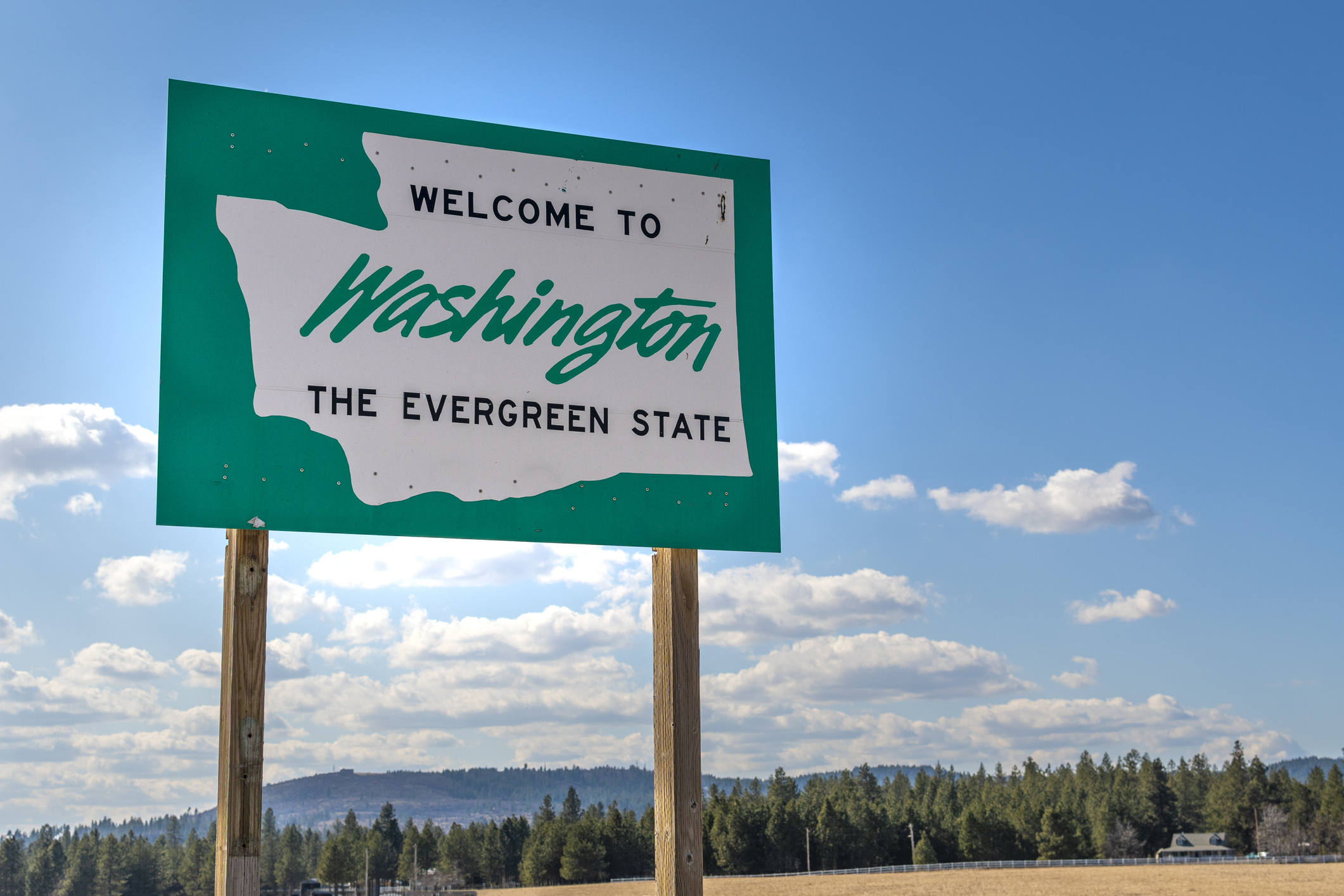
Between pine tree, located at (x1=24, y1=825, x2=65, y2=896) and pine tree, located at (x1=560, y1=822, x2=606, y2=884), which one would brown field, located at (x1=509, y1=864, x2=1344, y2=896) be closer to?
pine tree, located at (x1=560, y1=822, x2=606, y2=884)

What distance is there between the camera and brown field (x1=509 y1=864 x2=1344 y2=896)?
43594 millimetres

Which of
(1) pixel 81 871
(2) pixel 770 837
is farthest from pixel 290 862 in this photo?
(2) pixel 770 837

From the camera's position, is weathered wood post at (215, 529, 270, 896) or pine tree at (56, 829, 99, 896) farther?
pine tree at (56, 829, 99, 896)

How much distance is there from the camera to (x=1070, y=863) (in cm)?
7088

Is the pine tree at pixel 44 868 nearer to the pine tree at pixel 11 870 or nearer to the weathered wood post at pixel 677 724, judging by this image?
the pine tree at pixel 11 870

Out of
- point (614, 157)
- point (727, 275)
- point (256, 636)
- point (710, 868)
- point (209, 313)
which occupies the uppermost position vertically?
point (614, 157)

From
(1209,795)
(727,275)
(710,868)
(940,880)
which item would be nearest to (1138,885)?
(940,880)

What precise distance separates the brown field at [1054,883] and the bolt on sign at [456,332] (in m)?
42.5

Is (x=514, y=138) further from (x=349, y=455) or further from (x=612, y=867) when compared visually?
(x=612, y=867)

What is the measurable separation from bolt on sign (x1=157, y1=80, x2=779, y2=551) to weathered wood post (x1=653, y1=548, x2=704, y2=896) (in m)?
0.22

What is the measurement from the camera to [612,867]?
223ft

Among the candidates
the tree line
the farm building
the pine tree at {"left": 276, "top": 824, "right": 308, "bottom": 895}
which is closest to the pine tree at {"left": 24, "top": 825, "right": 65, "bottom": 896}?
the tree line

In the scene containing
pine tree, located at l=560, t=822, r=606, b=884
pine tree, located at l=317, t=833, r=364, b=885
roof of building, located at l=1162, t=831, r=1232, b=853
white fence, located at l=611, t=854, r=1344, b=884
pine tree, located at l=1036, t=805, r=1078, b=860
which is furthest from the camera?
roof of building, located at l=1162, t=831, r=1232, b=853

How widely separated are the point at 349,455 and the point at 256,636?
32.4 inches
